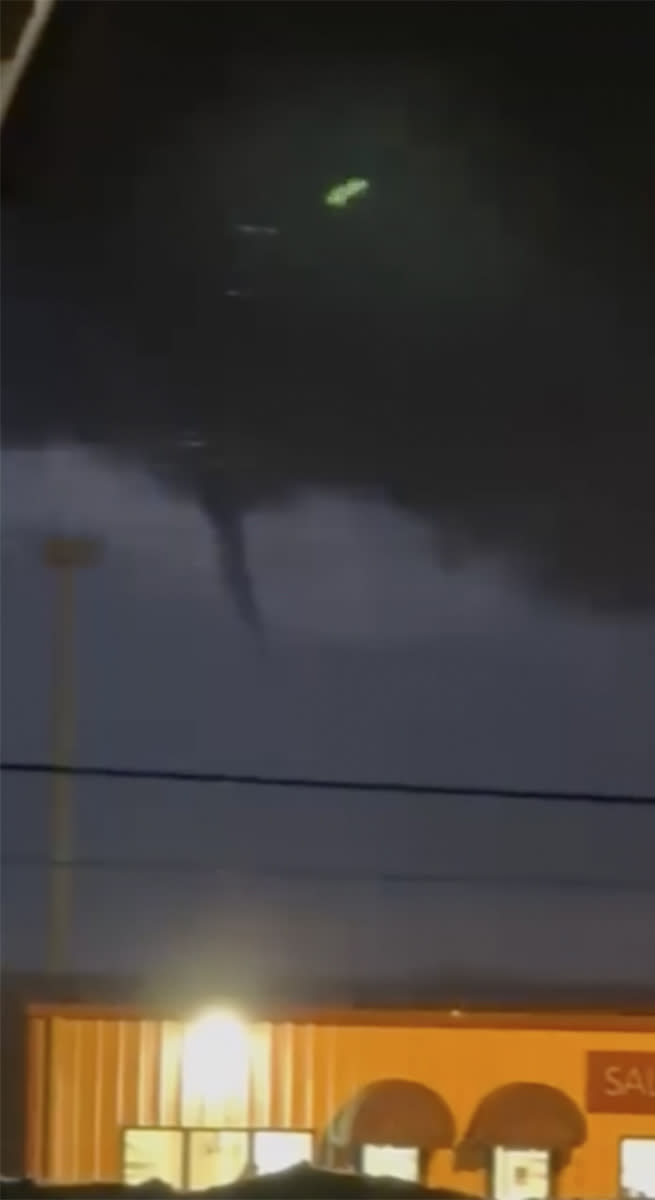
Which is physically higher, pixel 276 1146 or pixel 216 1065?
pixel 216 1065

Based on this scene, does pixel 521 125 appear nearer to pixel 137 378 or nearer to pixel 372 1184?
pixel 137 378

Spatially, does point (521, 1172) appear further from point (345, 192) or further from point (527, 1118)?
point (345, 192)

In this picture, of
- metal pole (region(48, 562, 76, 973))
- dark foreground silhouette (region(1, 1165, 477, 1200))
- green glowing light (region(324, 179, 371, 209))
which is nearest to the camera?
dark foreground silhouette (region(1, 1165, 477, 1200))

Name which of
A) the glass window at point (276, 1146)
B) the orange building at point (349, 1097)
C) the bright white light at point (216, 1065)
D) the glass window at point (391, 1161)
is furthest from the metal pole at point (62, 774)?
the glass window at point (391, 1161)

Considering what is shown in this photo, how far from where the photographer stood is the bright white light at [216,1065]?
2223 millimetres

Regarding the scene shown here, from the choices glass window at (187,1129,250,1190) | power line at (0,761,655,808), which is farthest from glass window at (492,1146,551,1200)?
power line at (0,761,655,808)

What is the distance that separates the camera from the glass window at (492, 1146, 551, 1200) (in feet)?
7.32

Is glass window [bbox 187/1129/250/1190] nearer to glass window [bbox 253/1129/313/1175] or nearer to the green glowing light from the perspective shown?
glass window [bbox 253/1129/313/1175]

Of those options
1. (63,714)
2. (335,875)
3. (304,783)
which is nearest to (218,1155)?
(335,875)

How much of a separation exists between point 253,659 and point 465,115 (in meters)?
0.83

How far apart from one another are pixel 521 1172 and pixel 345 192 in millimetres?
1355

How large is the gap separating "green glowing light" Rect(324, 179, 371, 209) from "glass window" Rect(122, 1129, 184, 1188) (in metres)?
1.28

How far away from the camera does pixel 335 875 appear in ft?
7.61

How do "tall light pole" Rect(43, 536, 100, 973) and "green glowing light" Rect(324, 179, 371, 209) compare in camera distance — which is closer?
"tall light pole" Rect(43, 536, 100, 973)
